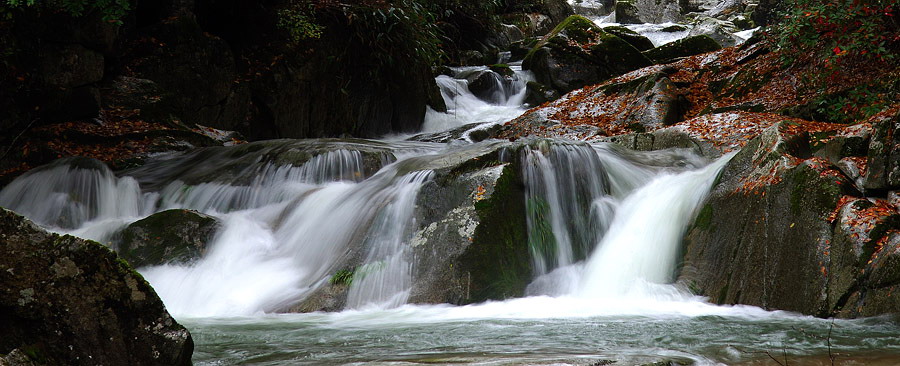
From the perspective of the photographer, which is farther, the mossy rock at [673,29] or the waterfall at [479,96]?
the mossy rock at [673,29]

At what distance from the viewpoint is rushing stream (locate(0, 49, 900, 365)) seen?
148 inches

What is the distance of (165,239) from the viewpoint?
21.9 feet

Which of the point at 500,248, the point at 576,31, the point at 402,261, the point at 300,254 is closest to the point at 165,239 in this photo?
the point at 300,254

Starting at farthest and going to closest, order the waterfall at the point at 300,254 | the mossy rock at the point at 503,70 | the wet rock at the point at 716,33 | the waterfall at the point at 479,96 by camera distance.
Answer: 1. the wet rock at the point at 716,33
2. the mossy rock at the point at 503,70
3. the waterfall at the point at 479,96
4. the waterfall at the point at 300,254

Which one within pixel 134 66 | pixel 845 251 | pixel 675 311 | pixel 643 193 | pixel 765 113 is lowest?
pixel 675 311

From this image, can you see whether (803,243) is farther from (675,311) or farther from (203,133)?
(203,133)

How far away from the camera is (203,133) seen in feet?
34.5

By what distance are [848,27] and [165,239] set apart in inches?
370

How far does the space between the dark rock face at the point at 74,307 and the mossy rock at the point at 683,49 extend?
700 inches

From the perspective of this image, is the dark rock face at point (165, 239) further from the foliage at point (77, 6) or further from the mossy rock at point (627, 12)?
the mossy rock at point (627, 12)

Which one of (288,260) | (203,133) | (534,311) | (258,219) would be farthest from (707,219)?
(203,133)

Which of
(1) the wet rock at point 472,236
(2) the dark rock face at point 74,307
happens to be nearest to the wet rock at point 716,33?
(1) the wet rock at point 472,236

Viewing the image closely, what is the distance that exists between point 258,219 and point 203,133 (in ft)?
12.2

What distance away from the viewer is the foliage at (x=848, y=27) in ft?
27.5
